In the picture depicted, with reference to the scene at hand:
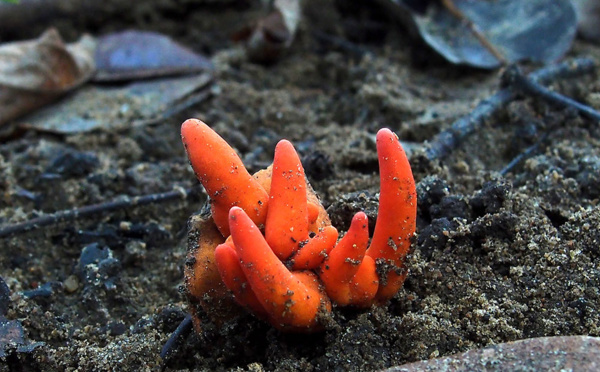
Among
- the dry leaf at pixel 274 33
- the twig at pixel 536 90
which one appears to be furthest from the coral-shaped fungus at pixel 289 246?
the dry leaf at pixel 274 33

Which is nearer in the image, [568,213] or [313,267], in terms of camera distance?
[313,267]

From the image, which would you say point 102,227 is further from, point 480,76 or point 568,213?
point 480,76

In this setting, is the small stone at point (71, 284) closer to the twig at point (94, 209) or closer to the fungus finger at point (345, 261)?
the twig at point (94, 209)

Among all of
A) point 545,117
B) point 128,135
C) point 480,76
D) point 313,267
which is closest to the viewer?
point 313,267

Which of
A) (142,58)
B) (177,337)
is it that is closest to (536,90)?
(177,337)

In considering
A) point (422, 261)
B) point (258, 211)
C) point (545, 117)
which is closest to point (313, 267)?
point (258, 211)

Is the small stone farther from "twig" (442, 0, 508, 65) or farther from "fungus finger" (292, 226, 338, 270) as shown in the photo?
"twig" (442, 0, 508, 65)

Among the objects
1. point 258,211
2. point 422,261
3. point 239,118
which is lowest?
point 239,118

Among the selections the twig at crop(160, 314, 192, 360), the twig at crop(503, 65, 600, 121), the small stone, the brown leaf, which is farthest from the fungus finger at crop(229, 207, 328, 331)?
the brown leaf
